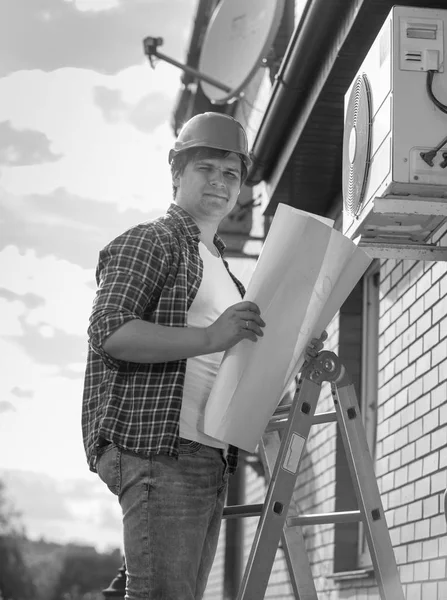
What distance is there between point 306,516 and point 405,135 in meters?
1.32

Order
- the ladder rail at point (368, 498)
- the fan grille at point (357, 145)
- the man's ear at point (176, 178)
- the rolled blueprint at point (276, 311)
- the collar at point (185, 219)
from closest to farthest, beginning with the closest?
1. the rolled blueprint at point (276, 311)
2. the ladder rail at point (368, 498)
3. the collar at point (185, 219)
4. the man's ear at point (176, 178)
5. the fan grille at point (357, 145)

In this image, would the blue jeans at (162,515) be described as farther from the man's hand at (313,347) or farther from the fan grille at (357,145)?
the fan grille at (357,145)

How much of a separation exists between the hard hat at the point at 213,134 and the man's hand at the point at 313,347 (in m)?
0.64

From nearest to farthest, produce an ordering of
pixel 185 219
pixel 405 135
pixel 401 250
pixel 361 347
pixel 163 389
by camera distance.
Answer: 1. pixel 163 389
2. pixel 185 219
3. pixel 405 135
4. pixel 401 250
5. pixel 361 347

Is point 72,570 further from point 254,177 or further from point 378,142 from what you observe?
point 378,142

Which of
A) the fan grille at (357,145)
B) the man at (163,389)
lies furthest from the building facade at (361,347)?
the man at (163,389)

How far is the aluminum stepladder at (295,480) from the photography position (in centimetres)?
266

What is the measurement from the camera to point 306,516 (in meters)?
2.98

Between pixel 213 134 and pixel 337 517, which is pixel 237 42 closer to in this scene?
pixel 213 134

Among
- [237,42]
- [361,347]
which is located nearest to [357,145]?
[361,347]

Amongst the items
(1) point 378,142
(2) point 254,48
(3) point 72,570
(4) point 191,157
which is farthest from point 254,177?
(3) point 72,570

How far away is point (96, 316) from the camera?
2584mm

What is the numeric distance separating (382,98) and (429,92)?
0.75ft

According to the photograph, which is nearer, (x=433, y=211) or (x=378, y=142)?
(x=433, y=211)
